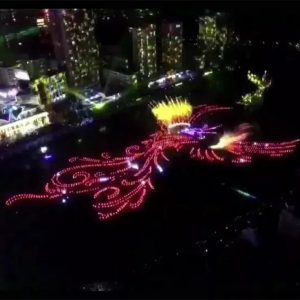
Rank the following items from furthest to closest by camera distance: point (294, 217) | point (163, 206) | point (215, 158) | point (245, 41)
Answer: point (245, 41)
point (215, 158)
point (163, 206)
point (294, 217)

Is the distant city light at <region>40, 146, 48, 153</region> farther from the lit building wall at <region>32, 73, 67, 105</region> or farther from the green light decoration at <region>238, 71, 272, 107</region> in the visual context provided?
the green light decoration at <region>238, 71, 272, 107</region>

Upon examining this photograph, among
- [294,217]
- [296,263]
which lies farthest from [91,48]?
[296,263]

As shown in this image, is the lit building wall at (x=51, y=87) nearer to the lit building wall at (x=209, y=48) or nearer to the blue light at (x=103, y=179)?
the blue light at (x=103, y=179)

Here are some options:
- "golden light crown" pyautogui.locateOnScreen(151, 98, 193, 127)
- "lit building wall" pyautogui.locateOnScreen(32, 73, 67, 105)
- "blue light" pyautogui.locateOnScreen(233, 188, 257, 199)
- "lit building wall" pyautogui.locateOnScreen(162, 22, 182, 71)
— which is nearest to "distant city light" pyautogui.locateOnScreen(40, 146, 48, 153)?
"lit building wall" pyautogui.locateOnScreen(32, 73, 67, 105)

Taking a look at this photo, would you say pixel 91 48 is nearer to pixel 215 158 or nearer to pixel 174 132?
pixel 174 132

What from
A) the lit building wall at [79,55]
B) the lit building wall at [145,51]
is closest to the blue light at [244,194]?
the lit building wall at [145,51]

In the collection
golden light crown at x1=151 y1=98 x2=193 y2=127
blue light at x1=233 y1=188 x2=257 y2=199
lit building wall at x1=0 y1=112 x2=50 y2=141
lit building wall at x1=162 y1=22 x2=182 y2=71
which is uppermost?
lit building wall at x1=162 y1=22 x2=182 y2=71
